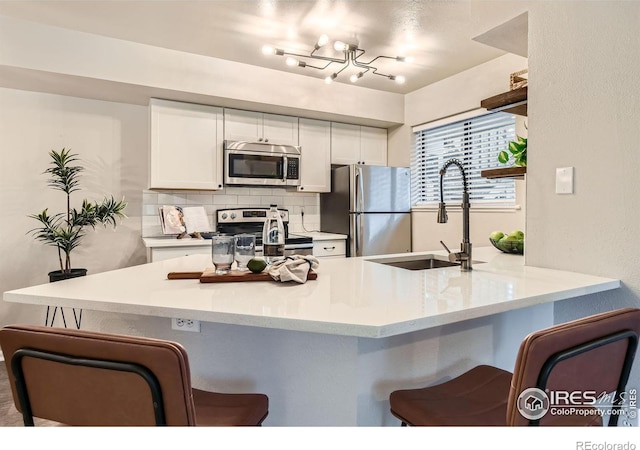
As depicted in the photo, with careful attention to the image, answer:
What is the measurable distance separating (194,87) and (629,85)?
279 centimetres

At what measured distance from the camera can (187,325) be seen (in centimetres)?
132

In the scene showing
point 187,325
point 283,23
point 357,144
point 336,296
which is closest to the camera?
point 336,296

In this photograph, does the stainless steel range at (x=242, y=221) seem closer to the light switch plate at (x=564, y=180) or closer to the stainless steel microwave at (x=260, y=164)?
the stainless steel microwave at (x=260, y=164)

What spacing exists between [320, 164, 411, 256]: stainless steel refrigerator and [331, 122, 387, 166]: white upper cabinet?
0.71 ft

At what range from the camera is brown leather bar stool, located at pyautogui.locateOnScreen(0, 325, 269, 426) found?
0.73 m

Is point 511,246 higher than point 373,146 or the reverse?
the reverse

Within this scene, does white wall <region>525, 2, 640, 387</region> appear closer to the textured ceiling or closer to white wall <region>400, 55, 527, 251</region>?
the textured ceiling

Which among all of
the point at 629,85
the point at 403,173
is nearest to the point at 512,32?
the point at 629,85

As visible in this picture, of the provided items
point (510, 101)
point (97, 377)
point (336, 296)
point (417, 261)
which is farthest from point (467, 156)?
point (97, 377)

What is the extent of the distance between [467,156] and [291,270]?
271cm

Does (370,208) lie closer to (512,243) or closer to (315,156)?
(315,156)

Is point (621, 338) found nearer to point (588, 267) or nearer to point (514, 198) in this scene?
point (588, 267)

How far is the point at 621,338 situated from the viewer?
0.93 m

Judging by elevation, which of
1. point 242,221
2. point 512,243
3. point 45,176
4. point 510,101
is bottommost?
point 512,243
